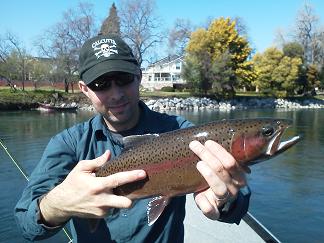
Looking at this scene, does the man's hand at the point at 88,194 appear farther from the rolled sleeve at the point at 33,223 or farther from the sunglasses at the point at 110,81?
the sunglasses at the point at 110,81

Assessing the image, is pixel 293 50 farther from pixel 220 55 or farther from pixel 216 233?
pixel 216 233

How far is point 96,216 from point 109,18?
71.0 m

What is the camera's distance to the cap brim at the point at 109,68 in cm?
293

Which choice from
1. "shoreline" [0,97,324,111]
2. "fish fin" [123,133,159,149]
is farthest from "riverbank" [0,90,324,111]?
"fish fin" [123,133,159,149]

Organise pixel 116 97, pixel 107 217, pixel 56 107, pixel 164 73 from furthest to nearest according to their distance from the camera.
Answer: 1. pixel 164 73
2. pixel 56 107
3. pixel 116 97
4. pixel 107 217

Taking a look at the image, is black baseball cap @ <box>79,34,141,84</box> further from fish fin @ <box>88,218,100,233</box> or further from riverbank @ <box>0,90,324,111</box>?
riverbank @ <box>0,90,324,111</box>

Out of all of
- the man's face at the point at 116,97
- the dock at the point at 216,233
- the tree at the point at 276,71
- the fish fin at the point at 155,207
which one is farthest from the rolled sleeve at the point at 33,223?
the tree at the point at 276,71

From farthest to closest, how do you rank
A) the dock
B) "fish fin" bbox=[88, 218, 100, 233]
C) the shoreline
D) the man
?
the shoreline
the dock
"fish fin" bbox=[88, 218, 100, 233]
the man

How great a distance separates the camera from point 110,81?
300 cm

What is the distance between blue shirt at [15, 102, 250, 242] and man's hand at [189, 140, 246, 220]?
32cm

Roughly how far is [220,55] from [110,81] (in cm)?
6109

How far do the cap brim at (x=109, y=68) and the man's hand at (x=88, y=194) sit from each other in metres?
0.75

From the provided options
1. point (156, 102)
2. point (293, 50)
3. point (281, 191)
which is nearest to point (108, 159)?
point (281, 191)

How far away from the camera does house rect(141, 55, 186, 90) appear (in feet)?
272
